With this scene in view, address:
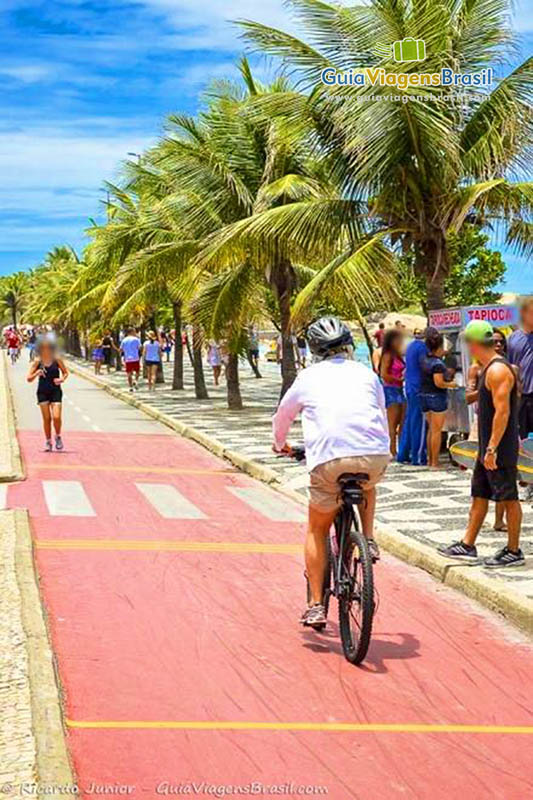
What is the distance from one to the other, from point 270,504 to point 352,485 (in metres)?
6.57


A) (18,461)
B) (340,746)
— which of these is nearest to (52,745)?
(340,746)

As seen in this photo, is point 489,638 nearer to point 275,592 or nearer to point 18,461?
point 275,592

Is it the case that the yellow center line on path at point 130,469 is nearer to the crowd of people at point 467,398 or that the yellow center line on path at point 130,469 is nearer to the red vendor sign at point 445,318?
the crowd of people at point 467,398

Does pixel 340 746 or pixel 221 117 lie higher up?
pixel 221 117

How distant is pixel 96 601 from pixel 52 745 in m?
2.92

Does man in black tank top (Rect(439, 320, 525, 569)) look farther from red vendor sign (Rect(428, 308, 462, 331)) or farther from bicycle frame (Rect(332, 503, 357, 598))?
red vendor sign (Rect(428, 308, 462, 331))

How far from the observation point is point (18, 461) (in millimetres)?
15383

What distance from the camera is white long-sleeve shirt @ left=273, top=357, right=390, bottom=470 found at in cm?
638

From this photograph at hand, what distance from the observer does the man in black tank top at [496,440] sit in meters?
8.24

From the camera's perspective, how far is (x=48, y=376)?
55.9 feet

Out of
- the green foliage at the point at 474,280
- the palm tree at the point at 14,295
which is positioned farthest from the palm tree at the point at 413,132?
the palm tree at the point at 14,295

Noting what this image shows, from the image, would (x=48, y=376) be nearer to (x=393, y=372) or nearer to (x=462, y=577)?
(x=393, y=372)

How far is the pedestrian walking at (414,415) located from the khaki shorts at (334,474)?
318 inches

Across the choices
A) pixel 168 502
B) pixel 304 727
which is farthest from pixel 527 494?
pixel 304 727
